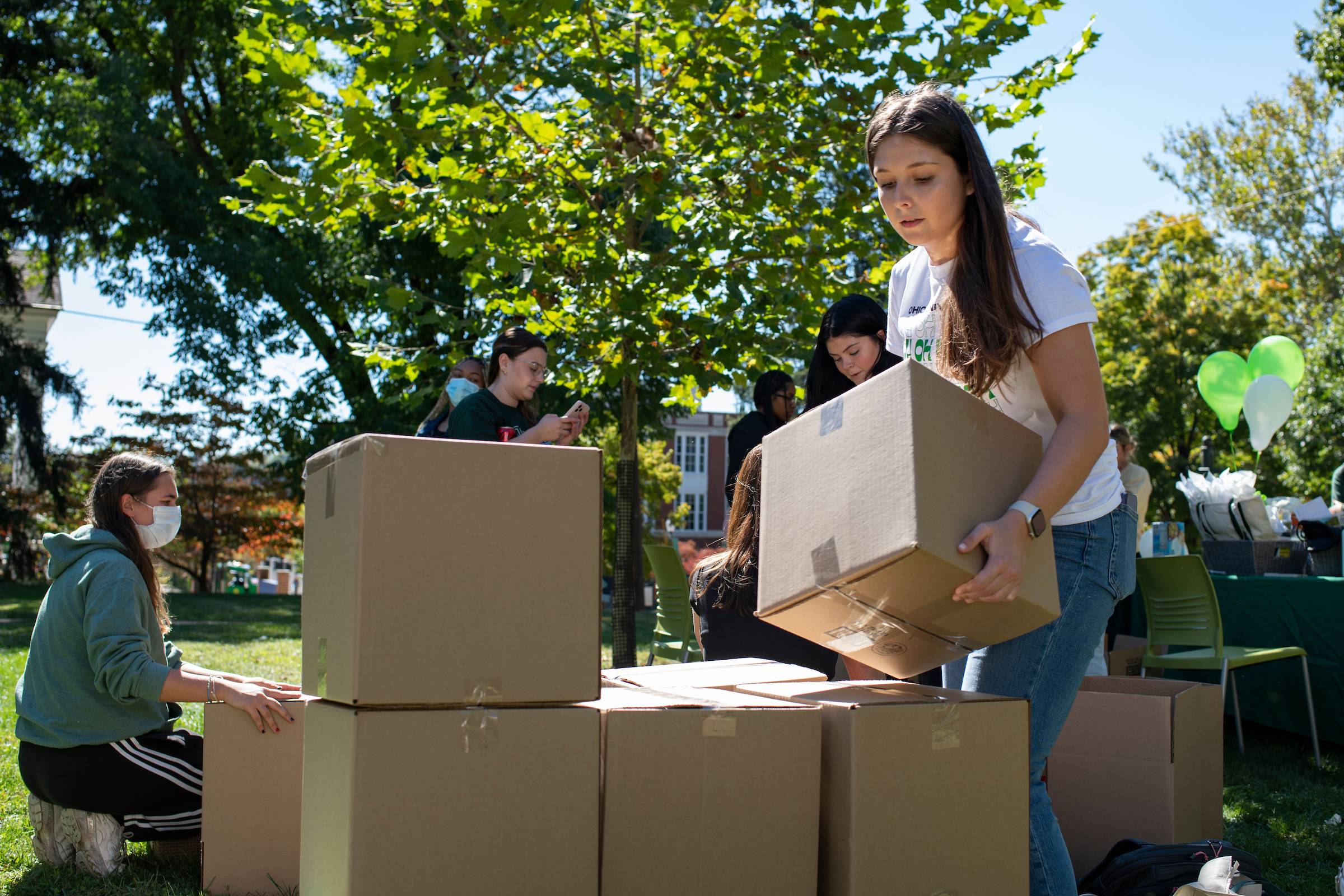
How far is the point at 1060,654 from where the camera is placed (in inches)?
67.6

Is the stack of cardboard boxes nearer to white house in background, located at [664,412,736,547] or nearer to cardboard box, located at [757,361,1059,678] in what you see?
cardboard box, located at [757,361,1059,678]

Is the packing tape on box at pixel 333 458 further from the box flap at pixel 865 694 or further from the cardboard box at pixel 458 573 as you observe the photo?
the box flap at pixel 865 694

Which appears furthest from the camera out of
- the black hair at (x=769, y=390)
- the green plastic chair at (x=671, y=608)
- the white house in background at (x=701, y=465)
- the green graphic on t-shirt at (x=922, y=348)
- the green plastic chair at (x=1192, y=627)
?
the white house in background at (x=701, y=465)

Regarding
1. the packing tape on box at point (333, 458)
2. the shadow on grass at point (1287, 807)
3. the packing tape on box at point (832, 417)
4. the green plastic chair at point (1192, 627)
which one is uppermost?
the packing tape on box at point (832, 417)

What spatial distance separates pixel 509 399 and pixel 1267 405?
5.89m

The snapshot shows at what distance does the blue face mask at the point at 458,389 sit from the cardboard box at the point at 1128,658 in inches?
134

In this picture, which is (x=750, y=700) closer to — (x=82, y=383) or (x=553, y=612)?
(x=553, y=612)

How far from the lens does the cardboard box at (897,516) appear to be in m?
1.47

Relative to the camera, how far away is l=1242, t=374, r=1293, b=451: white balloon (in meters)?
7.42

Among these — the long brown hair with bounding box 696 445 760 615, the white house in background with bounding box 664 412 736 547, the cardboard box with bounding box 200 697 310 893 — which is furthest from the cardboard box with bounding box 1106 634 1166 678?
the white house in background with bounding box 664 412 736 547

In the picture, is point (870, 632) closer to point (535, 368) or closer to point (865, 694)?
point (865, 694)

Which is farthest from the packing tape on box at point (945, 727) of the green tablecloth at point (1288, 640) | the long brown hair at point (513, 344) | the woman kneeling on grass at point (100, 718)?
the green tablecloth at point (1288, 640)

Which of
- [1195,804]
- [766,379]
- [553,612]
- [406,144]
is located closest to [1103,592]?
[553,612]

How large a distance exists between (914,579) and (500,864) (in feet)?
2.44
